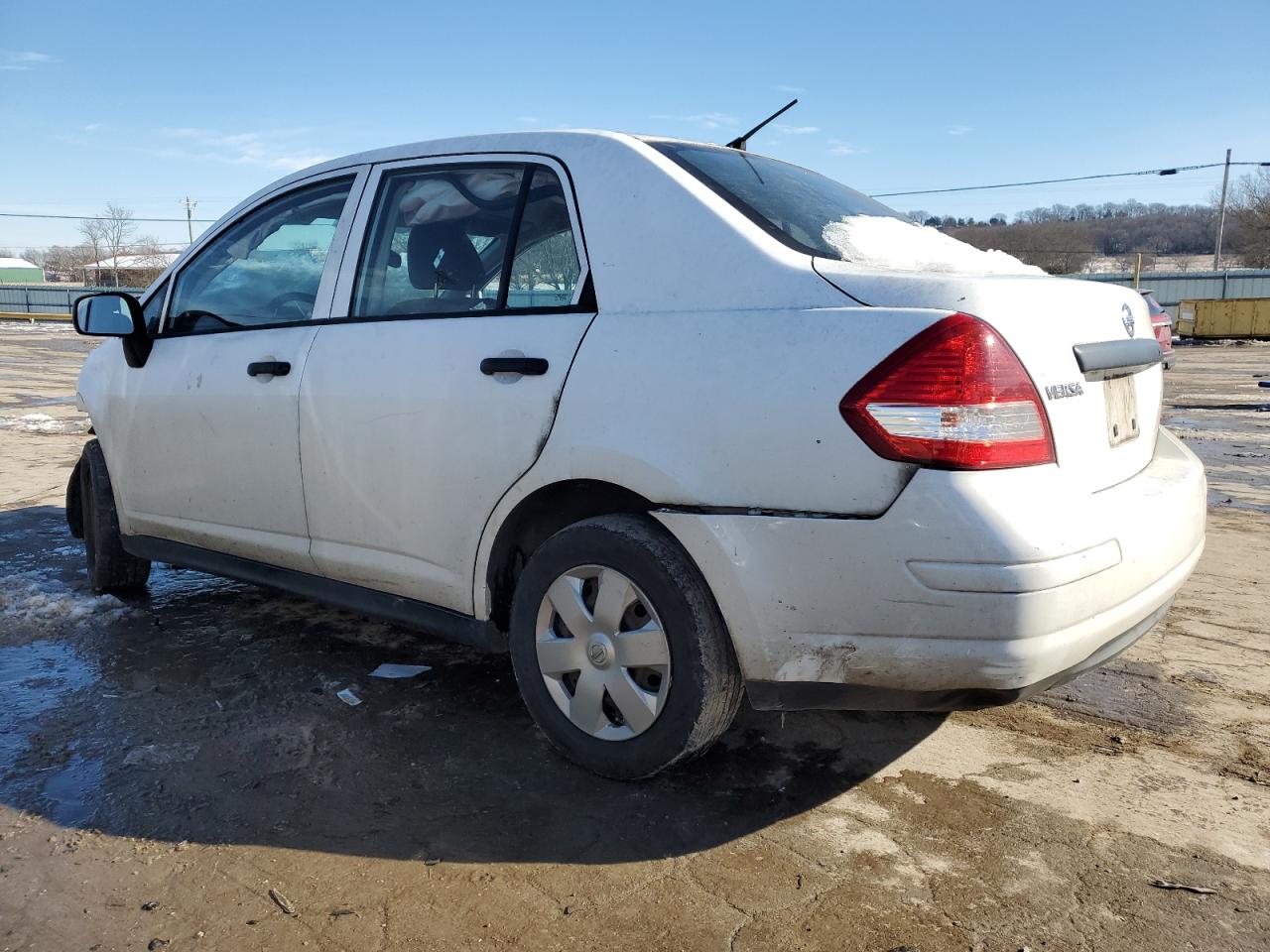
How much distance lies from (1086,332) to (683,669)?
1.31 metres

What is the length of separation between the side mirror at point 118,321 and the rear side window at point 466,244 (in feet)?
4.37

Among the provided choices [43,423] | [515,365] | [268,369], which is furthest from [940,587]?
[43,423]

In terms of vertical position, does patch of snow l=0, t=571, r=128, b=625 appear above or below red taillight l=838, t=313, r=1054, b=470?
below

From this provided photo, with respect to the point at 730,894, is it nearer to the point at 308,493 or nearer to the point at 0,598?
the point at 308,493

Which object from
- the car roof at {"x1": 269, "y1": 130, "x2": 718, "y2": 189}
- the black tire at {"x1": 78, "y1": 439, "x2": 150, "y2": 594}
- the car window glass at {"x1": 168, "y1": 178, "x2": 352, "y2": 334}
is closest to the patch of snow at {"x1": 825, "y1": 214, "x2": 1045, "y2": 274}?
the car roof at {"x1": 269, "y1": 130, "x2": 718, "y2": 189}

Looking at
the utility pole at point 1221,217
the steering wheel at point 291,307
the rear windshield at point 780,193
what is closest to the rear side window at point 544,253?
the rear windshield at point 780,193

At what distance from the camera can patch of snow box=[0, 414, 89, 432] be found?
33.0ft

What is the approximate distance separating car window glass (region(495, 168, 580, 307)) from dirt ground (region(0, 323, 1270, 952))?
4.43ft

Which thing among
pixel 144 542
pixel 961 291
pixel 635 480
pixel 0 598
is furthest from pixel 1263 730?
pixel 0 598

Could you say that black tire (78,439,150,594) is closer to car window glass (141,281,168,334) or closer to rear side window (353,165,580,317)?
car window glass (141,281,168,334)

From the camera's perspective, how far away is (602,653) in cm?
268

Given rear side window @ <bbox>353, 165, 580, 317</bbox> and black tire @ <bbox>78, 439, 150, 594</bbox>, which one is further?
black tire @ <bbox>78, 439, 150, 594</bbox>

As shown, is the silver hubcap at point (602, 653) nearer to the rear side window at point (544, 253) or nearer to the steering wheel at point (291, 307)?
the rear side window at point (544, 253)

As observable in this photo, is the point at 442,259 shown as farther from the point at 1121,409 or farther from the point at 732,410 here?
the point at 1121,409
